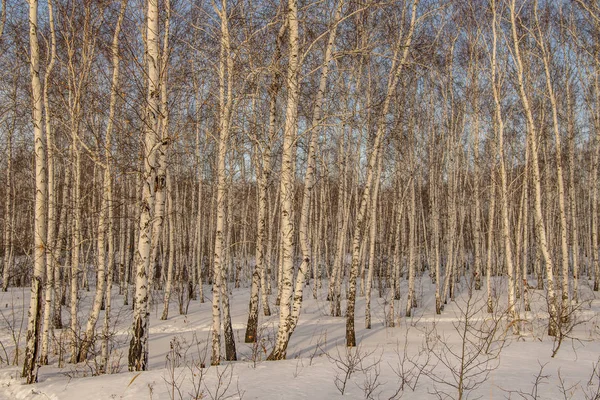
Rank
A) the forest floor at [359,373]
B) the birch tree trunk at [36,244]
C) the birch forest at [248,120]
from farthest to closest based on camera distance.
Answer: the birch forest at [248,120] < the birch tree trunk at [36,244] < the forest floor at [359,373]

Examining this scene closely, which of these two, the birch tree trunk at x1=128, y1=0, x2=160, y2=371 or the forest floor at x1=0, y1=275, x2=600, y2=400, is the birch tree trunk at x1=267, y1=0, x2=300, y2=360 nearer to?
the forest floor at x1=0, y1=275, x2=600, y2=400

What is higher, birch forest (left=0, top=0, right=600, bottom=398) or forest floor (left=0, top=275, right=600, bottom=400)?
birch forest (left=0, top=0, right=600, bottom=398)

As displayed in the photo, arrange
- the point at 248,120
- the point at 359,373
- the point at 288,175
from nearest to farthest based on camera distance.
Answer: the point at 359,373, the point at 288,175, the point at 248,120

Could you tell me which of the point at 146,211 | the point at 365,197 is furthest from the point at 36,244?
the point at 365,197

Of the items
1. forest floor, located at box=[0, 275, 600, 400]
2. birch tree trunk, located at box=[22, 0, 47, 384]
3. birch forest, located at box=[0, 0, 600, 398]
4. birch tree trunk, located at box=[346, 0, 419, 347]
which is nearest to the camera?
forest floor, located at box=[0, 275, 600, 400]

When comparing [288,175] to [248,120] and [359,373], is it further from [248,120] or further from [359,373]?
[359,373]

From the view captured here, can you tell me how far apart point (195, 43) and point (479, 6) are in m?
7.90

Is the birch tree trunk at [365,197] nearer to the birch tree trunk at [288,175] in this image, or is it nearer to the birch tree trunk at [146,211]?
the birch tree trunk at [288,175]

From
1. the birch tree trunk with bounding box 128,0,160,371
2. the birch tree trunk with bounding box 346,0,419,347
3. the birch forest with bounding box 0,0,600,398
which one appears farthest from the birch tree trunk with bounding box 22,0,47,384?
the birch tree trunk with bounding box 346,0,419,347

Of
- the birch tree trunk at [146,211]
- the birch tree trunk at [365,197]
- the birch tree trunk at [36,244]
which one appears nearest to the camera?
the birch tree trunk at [36,244]

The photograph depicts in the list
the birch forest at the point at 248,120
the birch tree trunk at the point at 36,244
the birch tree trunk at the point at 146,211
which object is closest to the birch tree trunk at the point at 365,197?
the birch forest at the point at 248,120

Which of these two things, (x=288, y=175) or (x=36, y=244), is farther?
(x=288, y=175)

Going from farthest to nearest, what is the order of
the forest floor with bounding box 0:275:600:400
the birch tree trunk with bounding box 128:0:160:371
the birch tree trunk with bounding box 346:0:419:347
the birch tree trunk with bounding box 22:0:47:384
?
the birch tree trunk with bounding box 346:0:419:347 → the birch tree trunk with bounding box 128:0:160:371 → the birch tree trunk with bounding box 22:0:47:384 → the forest floor with bounding box 0:275:600:400

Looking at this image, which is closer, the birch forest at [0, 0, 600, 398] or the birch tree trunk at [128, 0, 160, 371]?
the birch tree trunk at [128, 0, 160, 371]
